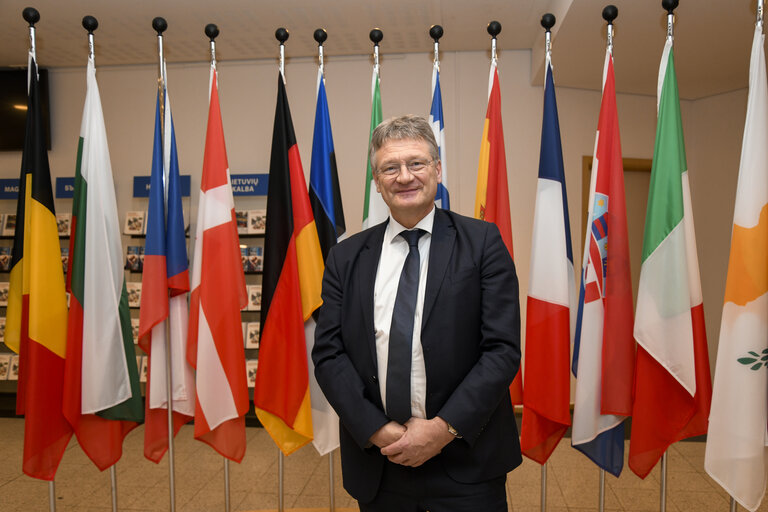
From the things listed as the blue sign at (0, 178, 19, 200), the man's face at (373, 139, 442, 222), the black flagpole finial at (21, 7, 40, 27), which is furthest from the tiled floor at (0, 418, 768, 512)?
the black flagpole finial at (21, 7, 40, 27)

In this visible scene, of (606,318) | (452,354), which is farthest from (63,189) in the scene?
(606,318)

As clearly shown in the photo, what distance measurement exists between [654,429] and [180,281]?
1960mm

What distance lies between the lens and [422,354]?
1.35 metres

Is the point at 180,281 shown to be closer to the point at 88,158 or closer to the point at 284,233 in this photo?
the point at 284,233

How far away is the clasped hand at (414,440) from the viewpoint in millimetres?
1266

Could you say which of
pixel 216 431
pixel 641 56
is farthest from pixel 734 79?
pixel 216 431

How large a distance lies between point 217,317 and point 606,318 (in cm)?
155

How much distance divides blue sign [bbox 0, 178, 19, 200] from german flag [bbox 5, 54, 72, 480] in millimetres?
2843

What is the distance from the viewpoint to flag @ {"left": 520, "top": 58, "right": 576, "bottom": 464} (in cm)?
198

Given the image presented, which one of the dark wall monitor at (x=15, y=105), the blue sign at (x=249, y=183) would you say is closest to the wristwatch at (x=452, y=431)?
the blue sign at (x=249, y=183)

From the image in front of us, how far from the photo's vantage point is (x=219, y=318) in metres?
2.11

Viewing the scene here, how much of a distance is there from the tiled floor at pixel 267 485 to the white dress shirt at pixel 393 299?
152 centimetres

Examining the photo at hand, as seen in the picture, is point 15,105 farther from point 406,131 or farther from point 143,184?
point 406,131

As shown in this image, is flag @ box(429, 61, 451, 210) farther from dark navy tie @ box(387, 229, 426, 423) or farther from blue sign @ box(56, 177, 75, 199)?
blue sign @ box(56, 177, 75, 199)
